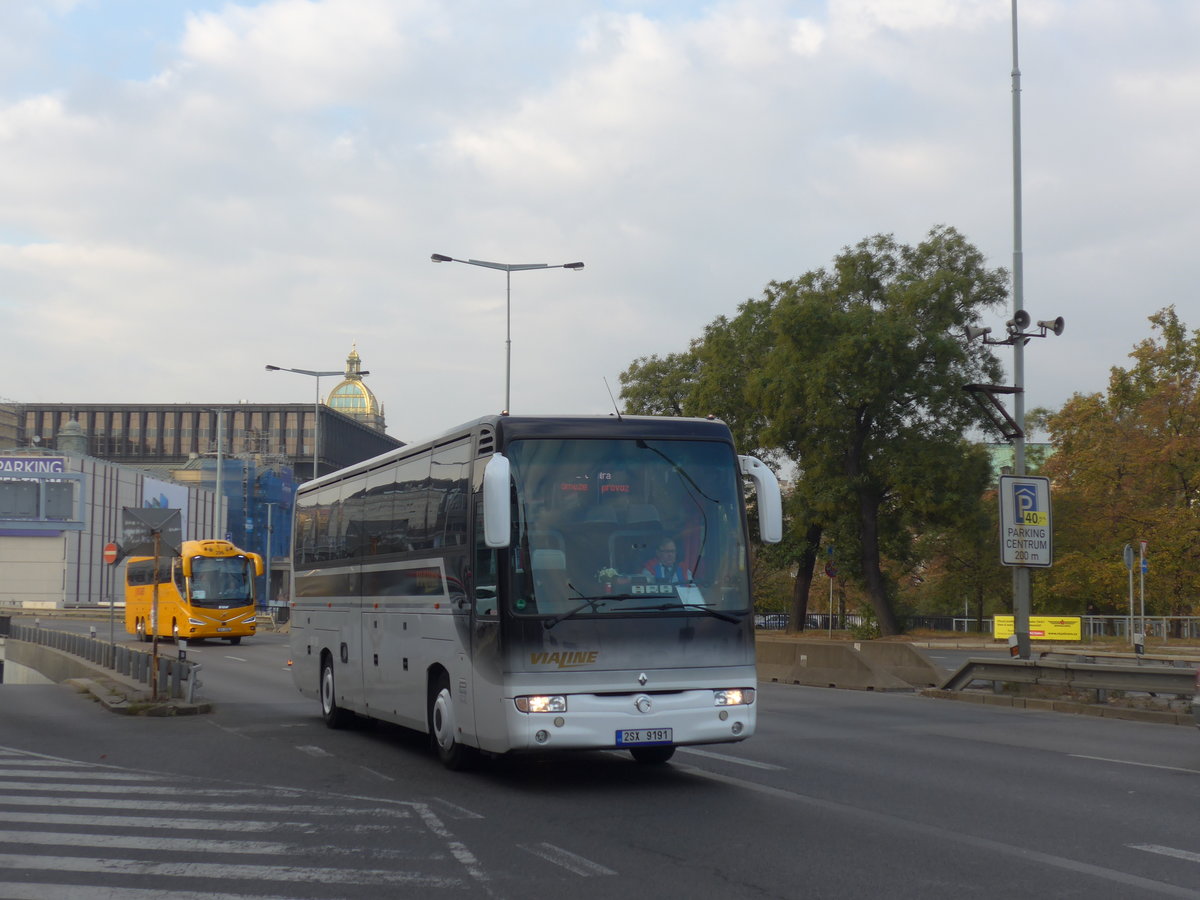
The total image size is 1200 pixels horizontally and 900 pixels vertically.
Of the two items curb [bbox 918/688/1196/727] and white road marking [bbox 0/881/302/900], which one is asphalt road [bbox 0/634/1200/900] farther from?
curb [bbox 918/688/1196/727]

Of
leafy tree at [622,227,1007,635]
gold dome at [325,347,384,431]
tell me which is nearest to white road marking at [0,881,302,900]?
leafy tree at [622,227,1007,635]

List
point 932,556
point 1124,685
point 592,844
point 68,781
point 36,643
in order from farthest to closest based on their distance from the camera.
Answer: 1. point 932,556
2. point 36,643
3. point 1124,685
4. point 68,781
5. point 592,844

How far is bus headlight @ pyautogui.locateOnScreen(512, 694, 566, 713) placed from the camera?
10961 mm

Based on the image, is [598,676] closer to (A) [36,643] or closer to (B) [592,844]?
(B) [592,844]

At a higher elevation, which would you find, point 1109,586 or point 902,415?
point 902,415

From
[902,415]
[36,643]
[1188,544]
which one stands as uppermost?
[902,415]

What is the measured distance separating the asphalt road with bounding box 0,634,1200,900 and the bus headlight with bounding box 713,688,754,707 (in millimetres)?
721

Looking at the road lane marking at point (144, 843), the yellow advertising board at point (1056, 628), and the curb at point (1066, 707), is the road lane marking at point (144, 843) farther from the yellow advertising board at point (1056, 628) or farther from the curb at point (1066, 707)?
the yellow advertising board at point (1056, 628)

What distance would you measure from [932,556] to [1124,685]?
50.6m

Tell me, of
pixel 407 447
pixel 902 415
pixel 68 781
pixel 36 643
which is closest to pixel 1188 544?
pixel 902 415

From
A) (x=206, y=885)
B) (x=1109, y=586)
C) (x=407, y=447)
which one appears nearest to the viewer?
(x=206, y=885)

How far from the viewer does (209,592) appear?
44.6 metres

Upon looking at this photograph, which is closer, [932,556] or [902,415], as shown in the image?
[902,415]

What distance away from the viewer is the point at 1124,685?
66.1 feet
